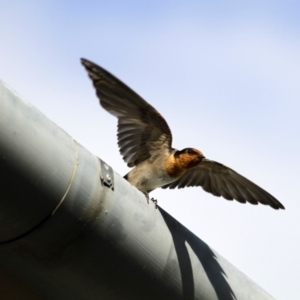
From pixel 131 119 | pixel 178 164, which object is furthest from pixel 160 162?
pixel 131 119

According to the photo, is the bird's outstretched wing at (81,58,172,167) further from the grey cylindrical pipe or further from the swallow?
the grey cylindrical pipe

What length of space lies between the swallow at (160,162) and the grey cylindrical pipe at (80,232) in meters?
1.88

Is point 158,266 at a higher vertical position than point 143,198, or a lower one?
lower

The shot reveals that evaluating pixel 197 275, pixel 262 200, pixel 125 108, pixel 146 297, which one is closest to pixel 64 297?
pixel 146 297

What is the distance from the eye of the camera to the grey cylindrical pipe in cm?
186

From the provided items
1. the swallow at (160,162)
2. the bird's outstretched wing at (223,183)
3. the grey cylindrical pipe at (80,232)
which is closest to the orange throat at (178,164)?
the swallow at (160,162)

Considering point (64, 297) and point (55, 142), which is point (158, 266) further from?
point (55, 142)

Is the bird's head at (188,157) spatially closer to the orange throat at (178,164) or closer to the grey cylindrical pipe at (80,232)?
the orange throat at (178,164)

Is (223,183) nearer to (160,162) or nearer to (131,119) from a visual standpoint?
(160,162)

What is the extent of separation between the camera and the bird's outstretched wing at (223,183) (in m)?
4.56

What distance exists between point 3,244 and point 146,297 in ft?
1.71

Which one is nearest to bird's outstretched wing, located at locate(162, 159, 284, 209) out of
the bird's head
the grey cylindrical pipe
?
the bird's head

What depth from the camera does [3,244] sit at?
2033mm

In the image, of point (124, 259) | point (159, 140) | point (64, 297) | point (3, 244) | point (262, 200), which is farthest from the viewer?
point (159, 140)
